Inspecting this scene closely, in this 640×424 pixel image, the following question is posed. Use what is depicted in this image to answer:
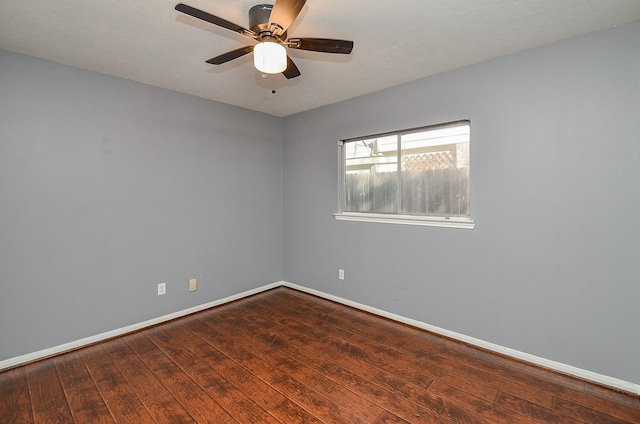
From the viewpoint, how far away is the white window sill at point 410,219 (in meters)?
2.69

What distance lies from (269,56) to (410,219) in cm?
202

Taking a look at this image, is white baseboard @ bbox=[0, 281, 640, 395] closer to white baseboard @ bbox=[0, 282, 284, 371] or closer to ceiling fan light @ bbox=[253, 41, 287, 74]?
white baseboard @ bbox=[0, 282, 284, 371]

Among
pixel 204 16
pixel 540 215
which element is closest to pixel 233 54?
pixel 204 16

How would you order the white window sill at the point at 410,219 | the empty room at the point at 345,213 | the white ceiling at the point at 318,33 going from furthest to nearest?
the white window sill at the point at 410,219 → the empty room at the point at 345,213 → the white ceiling at the point at 318,33

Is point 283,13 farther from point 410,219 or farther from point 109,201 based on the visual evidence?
point 109,201

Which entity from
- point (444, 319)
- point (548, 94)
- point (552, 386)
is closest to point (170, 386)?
point (444, 319)

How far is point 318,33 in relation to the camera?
6.91 feet

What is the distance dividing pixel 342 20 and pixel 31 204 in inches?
109

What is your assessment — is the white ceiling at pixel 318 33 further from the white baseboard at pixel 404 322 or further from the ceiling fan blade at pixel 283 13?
the white baseboard at pixel 404 322

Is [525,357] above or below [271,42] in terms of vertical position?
below

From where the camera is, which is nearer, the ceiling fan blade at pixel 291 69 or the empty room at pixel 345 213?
the empty room at pixel 345 213

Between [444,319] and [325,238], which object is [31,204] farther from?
[444,319]

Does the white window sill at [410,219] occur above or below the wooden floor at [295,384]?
above

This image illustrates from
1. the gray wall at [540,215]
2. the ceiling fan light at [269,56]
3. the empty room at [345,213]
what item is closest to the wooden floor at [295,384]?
the empty room at [345,213]
